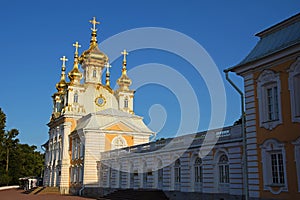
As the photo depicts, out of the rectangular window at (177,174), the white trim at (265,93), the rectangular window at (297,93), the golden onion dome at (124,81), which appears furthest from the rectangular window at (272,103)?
the golden onion dome at (124,81)

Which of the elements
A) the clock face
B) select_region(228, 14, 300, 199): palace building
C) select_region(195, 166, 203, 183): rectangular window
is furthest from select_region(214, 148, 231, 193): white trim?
the clock face

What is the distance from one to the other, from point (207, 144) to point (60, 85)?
114 feet

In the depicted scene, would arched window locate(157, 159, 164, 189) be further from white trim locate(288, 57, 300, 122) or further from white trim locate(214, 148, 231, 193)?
white trim locate(288, 57, 300, 122)

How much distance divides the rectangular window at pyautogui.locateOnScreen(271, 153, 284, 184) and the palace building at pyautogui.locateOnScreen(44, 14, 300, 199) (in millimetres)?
38

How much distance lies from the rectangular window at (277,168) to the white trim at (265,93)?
115cm

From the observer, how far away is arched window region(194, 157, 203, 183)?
70.7 feet

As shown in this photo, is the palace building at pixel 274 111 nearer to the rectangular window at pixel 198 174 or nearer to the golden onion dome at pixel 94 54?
the rectangular window at pixel 198 174

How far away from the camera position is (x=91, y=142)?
37.5 meters

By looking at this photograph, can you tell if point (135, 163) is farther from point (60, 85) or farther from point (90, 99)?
point (60, 85)

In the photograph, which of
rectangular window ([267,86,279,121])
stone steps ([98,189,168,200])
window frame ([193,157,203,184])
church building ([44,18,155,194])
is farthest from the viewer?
church building ([44,18,155,194])

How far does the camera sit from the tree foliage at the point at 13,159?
56.7m

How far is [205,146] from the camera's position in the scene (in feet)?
68.6

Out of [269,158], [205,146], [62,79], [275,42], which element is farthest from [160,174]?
[62,79]

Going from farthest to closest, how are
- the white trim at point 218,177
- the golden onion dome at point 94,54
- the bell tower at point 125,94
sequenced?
the golden onion dome at point 94,54 < the bell tower at point 125,94 < the white trim at point 218,177
